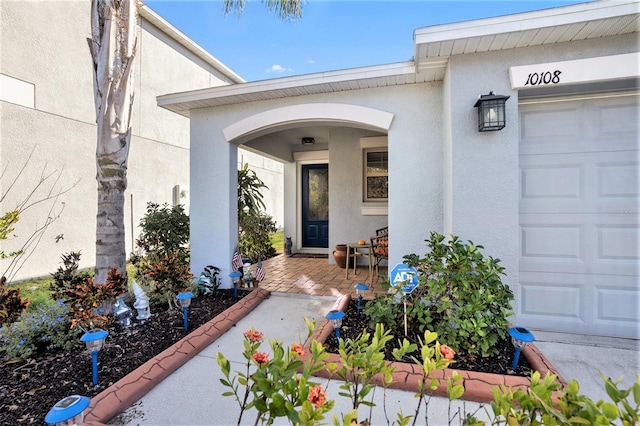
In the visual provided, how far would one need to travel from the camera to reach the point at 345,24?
5.65 m

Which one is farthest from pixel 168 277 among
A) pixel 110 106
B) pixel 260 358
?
pixel 260 358

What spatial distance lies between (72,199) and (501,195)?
8888 mm

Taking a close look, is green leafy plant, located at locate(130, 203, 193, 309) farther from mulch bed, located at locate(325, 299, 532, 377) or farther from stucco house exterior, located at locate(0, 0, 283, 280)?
mulch bed, located at locate(325, 299, 532, 377)

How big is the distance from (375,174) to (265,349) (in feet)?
16.5

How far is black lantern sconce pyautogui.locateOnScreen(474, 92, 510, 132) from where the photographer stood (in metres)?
3.26

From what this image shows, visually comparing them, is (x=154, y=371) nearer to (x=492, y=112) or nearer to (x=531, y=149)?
(x=492, y=112)

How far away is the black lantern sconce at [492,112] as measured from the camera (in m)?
3.26

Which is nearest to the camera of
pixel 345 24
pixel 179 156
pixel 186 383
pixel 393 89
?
pixel 186 383

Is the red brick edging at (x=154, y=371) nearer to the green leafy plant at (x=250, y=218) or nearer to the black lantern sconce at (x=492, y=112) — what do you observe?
the green leafy plant at (x=250, y=218)

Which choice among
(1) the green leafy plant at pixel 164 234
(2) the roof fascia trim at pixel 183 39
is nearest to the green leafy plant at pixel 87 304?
(1) the green leafy plant at pixel 164 234

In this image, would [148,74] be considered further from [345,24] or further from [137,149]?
[345,24]

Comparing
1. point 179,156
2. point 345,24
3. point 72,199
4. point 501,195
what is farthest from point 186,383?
point 179,156

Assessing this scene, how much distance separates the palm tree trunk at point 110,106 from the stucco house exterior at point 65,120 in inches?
59.8

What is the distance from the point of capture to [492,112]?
328 cm
